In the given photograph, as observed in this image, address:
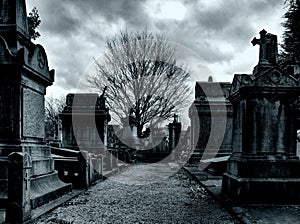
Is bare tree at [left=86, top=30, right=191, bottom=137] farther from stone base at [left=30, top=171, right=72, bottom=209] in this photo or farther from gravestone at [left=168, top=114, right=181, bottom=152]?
stone base at [left=30, top=171, right=72, bottom=209]

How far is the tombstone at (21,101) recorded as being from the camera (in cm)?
514

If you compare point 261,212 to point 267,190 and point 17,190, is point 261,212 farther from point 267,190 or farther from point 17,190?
point 17,190

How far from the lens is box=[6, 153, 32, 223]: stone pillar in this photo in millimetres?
3980

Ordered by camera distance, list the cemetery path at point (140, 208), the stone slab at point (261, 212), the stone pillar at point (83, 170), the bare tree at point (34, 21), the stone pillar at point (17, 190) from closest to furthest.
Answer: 1. the stone pillar at point (17, 190)
2. the stone slab at point (261, 212)
3. the cemetery path at point (140, 208)
4. the stone pillar at point (83, 170)
5. the bare tree at point (34, 21)

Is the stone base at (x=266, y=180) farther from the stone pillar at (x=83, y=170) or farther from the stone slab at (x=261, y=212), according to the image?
the stone pillar at (x=83, y=170)

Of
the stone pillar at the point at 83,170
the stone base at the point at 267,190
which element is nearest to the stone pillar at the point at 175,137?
the stone pillar at the point at 83,170

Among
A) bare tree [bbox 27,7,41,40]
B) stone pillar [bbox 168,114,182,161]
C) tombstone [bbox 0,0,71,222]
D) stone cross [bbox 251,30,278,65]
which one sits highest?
bare tree [bbox 27,7,41,40]

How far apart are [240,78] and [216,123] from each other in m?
7.40

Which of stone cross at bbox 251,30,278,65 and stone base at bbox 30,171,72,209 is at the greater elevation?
stone cross at bbox 251,30,278,65

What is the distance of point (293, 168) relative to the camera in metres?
5.65

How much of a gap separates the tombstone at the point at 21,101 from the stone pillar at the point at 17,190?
1.97 feet

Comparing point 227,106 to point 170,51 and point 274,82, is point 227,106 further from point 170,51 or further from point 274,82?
point 170,51

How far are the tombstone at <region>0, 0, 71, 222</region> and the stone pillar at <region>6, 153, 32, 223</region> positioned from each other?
60 cm

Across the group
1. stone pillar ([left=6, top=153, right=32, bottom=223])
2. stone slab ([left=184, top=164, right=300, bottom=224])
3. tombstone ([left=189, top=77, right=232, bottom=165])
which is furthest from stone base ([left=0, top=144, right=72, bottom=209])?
tombstone ([left=189, top=77, right=232, bottom=165])
